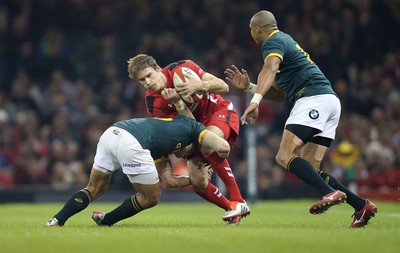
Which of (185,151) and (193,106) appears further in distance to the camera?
(193,106)

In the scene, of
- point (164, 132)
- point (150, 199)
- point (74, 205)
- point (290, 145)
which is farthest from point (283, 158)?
point (74, 205)

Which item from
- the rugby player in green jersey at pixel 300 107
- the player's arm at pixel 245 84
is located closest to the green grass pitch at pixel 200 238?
the rugby player in green jersey at pixel 300 107

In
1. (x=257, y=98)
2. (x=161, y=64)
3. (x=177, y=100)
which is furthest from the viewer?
(x=161, y=64)

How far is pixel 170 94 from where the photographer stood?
9.30 meters

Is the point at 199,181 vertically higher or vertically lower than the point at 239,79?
lower

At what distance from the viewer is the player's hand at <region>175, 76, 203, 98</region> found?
9.50 metres

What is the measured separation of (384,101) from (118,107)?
6137 mm

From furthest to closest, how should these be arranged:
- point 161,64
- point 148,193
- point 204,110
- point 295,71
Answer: point 161,64 < point 204,110 < point 295,71 < point 148,193

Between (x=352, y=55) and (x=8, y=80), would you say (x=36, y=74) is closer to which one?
(x=8, y=80)

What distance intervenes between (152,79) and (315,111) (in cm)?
183

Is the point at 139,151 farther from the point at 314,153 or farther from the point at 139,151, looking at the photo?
the point at 314,153

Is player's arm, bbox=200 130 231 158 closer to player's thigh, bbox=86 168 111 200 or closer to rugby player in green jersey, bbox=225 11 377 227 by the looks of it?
rugby player in green jersey, bbox=225 11 377 227

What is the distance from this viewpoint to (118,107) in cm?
2023

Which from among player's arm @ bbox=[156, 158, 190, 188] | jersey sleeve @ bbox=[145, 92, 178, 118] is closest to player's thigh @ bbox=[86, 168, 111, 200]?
player's arm @ bbox=[156, 158, 190, 188]
